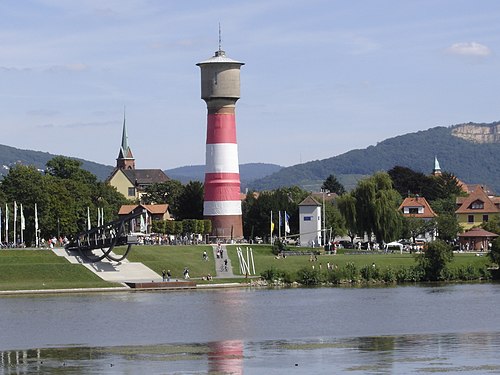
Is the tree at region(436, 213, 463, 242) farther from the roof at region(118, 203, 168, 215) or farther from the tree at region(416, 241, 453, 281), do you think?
the roof at region(118, 203, 168, 215)

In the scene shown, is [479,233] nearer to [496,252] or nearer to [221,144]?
[496,252]

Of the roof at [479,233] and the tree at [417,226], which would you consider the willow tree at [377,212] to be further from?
the tree at [417,226]

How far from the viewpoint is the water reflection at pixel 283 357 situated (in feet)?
155

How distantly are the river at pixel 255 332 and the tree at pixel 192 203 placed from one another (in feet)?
191

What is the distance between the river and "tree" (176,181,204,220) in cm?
5819

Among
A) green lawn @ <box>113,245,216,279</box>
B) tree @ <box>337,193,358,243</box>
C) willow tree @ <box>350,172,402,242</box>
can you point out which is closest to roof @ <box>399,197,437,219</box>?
tree @ <box>337,193,358,243</box>

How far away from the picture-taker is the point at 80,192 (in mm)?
129750

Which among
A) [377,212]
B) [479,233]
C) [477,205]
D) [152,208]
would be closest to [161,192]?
[152,208]

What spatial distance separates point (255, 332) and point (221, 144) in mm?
54590

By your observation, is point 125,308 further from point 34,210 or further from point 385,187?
point 385,187

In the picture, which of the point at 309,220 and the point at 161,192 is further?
the point at 161,192

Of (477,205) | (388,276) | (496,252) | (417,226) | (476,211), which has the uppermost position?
(477,205)

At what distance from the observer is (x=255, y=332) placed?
60844 mm

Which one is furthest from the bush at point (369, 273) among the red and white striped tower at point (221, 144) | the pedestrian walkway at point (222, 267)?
the red and white striped tower at point (221, 144)
